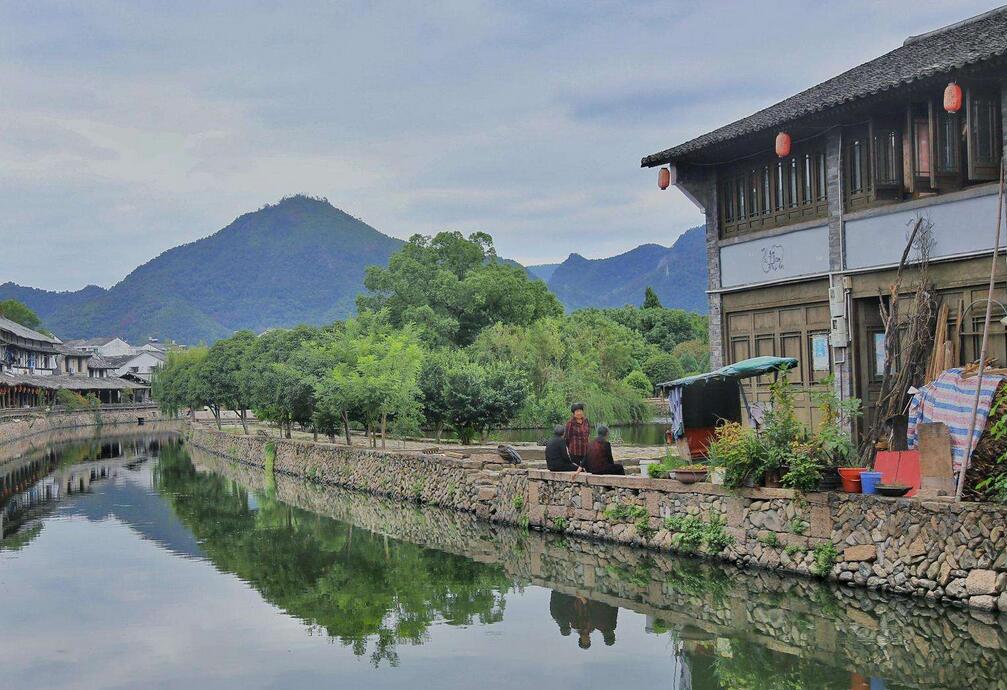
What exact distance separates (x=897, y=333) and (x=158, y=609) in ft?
37.7

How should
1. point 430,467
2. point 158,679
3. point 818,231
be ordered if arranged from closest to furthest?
point 158,679 → point 818,231 → point 430,467

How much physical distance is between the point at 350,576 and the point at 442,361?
22.8 m

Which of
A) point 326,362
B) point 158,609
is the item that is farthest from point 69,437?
point 158,609

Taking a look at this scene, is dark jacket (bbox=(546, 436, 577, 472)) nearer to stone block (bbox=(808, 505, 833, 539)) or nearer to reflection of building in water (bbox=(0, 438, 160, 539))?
stone block (bbox=(808, 505, 833, 539))

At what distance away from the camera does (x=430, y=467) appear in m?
26.6

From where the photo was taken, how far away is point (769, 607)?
13.6 metres

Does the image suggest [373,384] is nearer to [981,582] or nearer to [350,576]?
[350,576]

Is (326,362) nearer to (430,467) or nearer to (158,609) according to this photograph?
(430,467)

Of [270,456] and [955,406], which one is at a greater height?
[955,406]

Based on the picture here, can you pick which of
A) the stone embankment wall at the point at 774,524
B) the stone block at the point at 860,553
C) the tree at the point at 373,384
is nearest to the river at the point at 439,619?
the stone embankment wall at the point at 774,524

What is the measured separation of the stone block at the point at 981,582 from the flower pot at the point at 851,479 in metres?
2.04

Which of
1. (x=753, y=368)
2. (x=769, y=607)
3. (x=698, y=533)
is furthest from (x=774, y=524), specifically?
(x=753, y=368)

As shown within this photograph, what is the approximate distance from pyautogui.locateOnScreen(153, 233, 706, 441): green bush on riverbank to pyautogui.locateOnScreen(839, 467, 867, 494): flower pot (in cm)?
2015

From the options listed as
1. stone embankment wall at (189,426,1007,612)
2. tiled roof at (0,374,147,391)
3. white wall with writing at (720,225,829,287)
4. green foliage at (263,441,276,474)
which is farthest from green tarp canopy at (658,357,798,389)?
tiled roof at (0,374,147,391)
